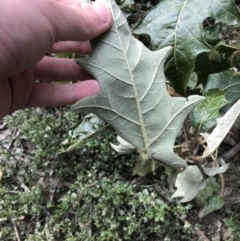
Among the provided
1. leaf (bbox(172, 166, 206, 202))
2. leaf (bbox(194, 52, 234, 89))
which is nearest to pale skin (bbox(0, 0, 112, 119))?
leaf (bbox(194, 52, 234, 89))

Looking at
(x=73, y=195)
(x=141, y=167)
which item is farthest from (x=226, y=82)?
(x=73, y=195)

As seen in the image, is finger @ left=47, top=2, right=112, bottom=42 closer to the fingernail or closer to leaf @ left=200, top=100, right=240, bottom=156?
the fingernail

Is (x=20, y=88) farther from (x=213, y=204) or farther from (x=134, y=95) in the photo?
(x=213, y=204)

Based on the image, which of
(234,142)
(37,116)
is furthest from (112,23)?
(37,116)

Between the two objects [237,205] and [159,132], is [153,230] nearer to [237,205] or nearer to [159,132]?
[237,205]

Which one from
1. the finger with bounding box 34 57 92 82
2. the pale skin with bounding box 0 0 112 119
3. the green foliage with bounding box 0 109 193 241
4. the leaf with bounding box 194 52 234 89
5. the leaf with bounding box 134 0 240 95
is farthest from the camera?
the green foliage with bounding box 0 109 193 241

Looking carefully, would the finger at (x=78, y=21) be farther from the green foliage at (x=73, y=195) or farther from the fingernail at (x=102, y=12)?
the green foliage at (x=73, y=195)
